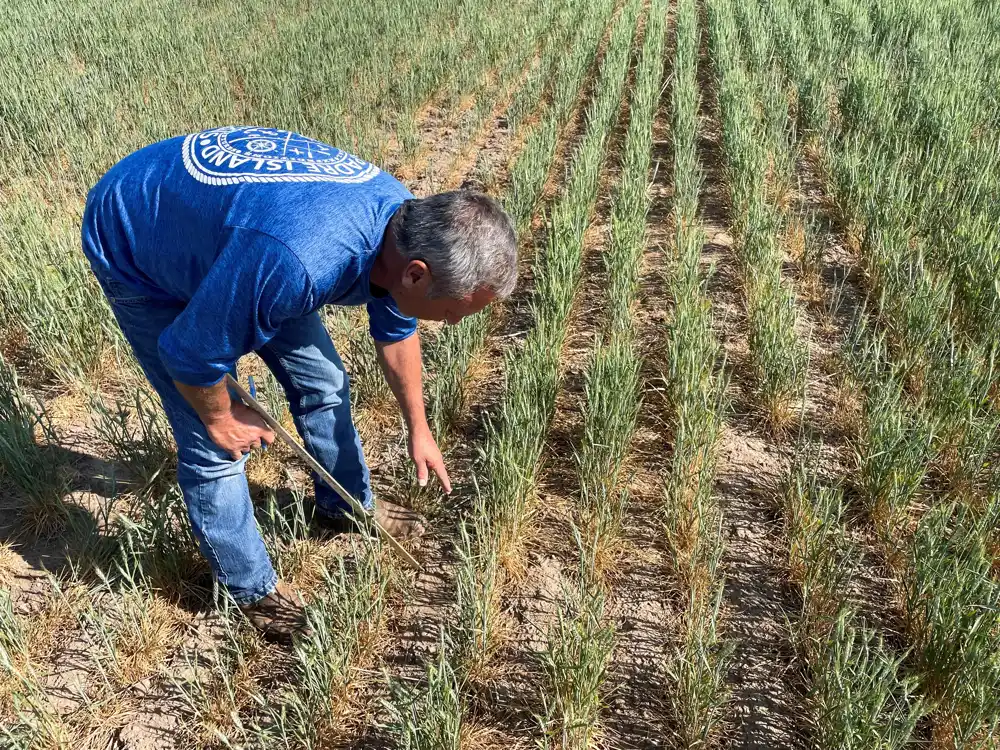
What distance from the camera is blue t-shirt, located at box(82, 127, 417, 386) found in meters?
1.21

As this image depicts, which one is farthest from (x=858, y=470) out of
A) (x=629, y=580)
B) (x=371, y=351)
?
(x=371, y=351)

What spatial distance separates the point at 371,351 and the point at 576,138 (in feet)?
11.0

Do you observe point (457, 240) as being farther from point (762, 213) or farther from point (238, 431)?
point (762, 213)

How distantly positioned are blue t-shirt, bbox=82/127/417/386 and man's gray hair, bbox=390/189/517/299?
113 millimetres

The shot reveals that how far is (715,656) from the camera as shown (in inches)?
60.0

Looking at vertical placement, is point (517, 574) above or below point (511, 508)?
below

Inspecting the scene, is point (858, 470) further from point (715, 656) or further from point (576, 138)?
point (576, 138)

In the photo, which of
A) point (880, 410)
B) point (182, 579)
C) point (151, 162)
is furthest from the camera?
point (880, 410)

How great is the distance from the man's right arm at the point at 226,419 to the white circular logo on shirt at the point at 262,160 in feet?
1.40

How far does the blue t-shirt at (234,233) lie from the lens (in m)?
1.21

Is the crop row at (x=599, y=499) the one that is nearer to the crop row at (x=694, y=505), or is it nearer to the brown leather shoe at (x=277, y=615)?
the crop row at (x=694, y=505)

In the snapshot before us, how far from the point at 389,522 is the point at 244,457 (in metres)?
0.57

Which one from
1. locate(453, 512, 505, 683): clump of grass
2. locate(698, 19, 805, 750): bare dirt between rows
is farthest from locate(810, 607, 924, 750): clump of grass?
locate(453, 512, 505, 683): clump of grass

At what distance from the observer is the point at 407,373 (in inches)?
68.7
